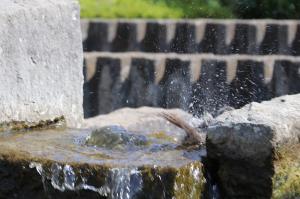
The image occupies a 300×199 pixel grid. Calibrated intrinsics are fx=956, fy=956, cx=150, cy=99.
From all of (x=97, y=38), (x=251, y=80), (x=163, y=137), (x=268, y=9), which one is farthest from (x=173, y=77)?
(x=163, y=137)

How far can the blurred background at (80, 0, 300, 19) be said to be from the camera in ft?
25.0

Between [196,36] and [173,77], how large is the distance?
696 millimetres

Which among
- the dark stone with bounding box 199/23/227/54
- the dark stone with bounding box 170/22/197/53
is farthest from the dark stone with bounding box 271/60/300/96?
the dark stone with bounding box 170/22/197/53

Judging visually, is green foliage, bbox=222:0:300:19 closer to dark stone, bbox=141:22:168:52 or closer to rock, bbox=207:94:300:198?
dark stone, bbox=141:22:168:52

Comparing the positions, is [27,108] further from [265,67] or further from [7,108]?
[265,67]

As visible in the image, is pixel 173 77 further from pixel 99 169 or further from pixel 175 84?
pixel 99 169

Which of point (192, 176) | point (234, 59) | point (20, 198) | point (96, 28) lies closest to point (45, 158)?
point (20, 198)

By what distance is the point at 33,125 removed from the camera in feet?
12.7

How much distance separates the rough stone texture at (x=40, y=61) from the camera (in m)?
3.69

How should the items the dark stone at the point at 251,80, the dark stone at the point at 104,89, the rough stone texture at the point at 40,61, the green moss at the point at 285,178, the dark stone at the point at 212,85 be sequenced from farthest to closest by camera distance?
the dark stone at the point at 104,89, the dark stone at the point at 251,80, the dark stone at the point at 212,85, the rough stone texture at the point at 40,61, the green moss at the point at 285,178

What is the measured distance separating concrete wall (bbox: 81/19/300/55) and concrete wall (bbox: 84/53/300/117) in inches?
19.8

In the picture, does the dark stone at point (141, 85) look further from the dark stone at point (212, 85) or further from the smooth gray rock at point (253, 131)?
the smooth gray rock at point (253, 131)

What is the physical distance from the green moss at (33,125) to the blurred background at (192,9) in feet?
11.7

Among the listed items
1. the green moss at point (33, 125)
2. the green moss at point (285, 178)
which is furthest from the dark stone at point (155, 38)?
the green moss at point (285, 178)
